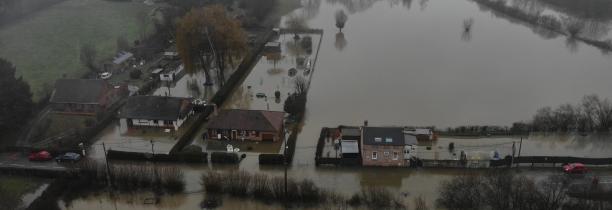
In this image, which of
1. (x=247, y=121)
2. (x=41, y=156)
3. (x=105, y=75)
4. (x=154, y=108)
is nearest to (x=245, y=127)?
(x=247, y=121)

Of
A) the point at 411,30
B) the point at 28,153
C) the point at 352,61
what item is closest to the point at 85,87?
the point at 28,153

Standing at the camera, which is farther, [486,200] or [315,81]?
[315,81]

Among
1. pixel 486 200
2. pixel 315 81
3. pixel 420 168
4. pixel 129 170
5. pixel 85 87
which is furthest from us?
pixel 315 81

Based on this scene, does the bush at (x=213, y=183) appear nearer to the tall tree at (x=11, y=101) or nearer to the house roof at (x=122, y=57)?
the tall tree at (x=11, y=101)

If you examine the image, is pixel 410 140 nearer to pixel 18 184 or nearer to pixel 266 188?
pixel 266 188

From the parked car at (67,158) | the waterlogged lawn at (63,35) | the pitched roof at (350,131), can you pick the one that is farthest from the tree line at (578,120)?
the waterlogged lawn at (63,35)

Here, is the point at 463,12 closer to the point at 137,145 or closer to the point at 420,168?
the point at 420,168

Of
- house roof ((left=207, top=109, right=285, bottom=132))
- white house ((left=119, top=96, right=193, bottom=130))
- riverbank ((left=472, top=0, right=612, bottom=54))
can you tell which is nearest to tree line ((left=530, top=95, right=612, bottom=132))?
Result: house roof ((left=207, top=109, right=285, bottom=132))
